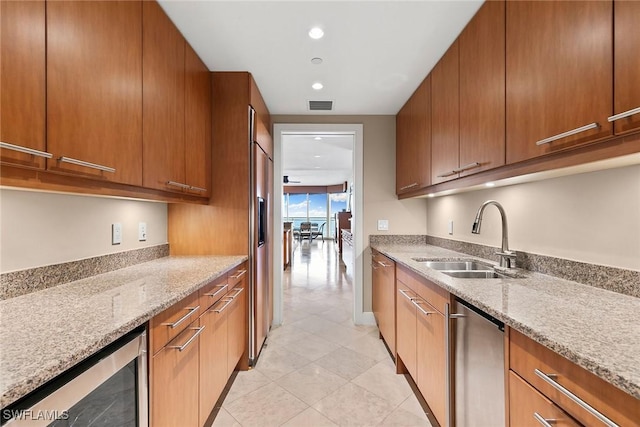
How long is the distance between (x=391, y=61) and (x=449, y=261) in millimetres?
1559

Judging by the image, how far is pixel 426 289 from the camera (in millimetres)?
1649

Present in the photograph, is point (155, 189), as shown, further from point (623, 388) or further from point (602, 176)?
point (602, 176)

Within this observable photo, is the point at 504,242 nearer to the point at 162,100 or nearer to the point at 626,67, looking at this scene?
the point at 626,67

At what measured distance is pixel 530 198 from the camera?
1.64 metres

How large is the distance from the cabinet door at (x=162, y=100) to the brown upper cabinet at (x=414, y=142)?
183cm

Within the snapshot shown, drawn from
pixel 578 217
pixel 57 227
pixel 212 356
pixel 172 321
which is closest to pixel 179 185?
pixel 57 227

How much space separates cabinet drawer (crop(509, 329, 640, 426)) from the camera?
2.01 ft

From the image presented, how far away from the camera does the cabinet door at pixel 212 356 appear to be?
1.47m

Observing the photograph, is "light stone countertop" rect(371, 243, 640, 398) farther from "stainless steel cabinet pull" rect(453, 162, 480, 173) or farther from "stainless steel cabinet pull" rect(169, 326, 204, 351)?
"stainless steel cabinet pull" rect(169, 326, 204, 351)

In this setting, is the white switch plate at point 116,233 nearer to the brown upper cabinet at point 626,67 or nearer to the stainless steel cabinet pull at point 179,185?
the stainless steel cabinet pull at point 179,185

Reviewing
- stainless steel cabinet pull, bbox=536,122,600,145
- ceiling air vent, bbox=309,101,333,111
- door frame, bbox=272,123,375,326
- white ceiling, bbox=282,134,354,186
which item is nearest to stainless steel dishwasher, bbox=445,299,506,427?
stainless steel cabinet pull, bbox=536,122,600,145

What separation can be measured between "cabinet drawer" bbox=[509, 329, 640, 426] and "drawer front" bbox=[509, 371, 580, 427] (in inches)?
0.8

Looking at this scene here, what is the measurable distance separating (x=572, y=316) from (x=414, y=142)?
6.49ft

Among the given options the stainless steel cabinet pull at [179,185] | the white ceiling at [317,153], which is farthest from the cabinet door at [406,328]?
the white ceiling at [317,153]
